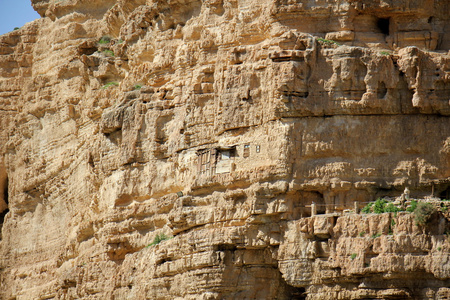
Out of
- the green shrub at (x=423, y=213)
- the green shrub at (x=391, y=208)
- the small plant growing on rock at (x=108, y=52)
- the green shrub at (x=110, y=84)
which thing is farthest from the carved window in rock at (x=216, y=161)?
the small plant growing on rock at (x=108, y=52)

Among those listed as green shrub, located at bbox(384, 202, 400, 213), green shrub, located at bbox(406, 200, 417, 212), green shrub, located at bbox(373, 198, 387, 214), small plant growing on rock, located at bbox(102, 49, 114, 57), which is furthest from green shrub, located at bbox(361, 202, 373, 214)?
small plant growing on rock, located at bbox(102, 49, 114, 57)

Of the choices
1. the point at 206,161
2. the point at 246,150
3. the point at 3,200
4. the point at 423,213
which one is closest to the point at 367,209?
the point at 423,213

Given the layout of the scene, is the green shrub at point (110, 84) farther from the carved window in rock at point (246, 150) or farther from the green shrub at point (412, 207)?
the green shrub at point (412, 207)

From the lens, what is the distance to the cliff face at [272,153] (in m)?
35.2

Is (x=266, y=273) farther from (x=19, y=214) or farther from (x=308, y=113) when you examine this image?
(x=19, y=214)

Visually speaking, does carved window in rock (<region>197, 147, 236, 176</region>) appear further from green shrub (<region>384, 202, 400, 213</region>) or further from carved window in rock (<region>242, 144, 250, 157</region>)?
green shrub (<region>384, 202, 400, 213</region>)

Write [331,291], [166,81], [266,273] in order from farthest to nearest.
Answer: [166,81], [266,273], [331,291]

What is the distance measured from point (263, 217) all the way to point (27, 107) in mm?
21774

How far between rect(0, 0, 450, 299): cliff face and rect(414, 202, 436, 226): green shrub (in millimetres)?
318

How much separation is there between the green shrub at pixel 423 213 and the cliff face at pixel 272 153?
32 cm

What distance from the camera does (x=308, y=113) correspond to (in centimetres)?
3678

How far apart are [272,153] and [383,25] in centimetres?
595

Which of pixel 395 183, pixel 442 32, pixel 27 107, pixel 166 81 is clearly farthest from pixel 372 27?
pixel 27 107

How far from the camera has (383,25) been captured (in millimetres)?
38812
